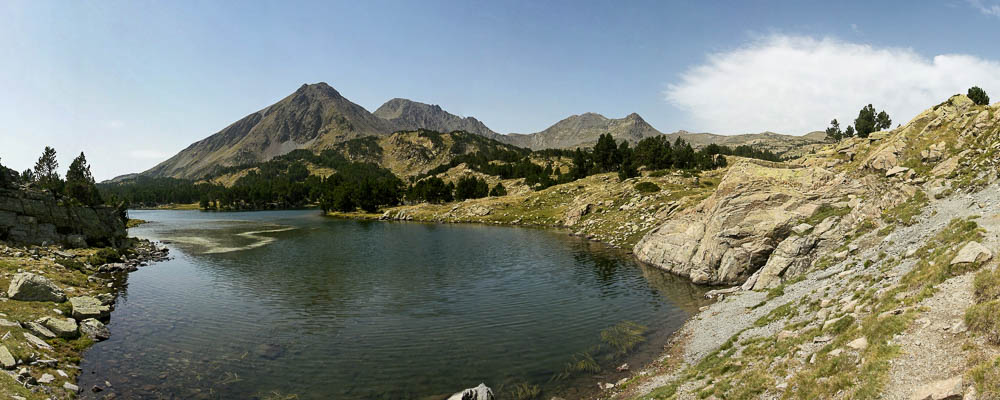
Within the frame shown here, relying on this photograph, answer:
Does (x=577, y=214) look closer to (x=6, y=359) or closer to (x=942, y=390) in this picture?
(x=942, y=390)

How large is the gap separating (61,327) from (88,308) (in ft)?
24.1

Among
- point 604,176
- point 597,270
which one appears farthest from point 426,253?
point 604,176

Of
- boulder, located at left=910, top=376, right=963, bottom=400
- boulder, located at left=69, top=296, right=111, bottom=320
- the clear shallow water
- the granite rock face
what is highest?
the granite rock face

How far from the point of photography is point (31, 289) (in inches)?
1289

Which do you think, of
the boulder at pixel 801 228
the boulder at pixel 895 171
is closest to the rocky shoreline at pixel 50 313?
the boulder at pixel 801 228

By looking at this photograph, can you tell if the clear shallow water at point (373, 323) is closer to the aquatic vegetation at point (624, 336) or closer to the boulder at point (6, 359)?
the aquatic vegetation at point (624, 336)

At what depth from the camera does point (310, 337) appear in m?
32.4

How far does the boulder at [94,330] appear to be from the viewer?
3070cm

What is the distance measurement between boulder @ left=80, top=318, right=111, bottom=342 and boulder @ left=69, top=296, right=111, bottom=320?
5.11 ft

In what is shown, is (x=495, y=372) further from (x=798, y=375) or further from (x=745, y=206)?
(x=745, y=206)

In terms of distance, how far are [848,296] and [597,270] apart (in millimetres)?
Result: 34660

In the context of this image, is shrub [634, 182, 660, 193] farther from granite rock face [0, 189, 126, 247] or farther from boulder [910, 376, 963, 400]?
granite rock face [0, 189, 126, 247]

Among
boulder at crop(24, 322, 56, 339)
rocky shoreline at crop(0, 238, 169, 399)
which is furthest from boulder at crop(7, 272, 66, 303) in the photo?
boulder at crop(24, 322, 56, 339)

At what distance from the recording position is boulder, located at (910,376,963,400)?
11156 mm
